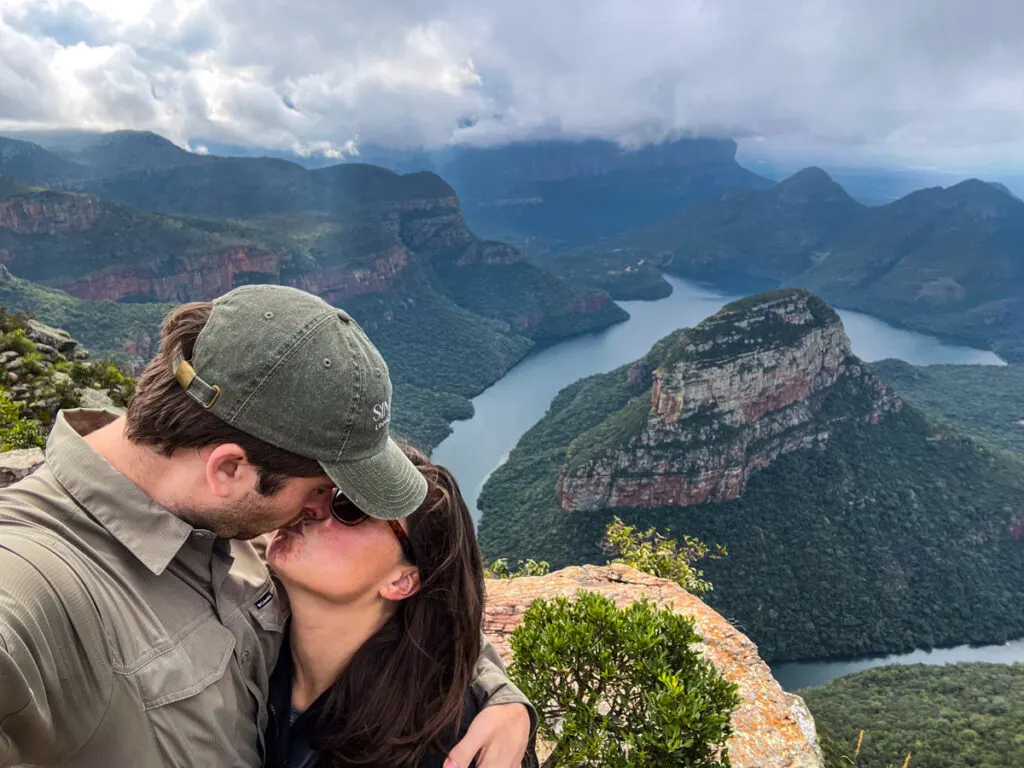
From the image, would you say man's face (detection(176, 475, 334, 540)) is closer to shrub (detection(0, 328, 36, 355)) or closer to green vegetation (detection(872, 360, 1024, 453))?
shrub (detection(0, 328, 36, 355))

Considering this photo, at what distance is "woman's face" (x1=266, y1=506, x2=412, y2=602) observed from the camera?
226 centimetres

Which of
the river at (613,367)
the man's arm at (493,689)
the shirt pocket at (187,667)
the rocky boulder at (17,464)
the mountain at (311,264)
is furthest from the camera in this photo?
the mountain at (311,264)

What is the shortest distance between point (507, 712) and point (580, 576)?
18.8 feet

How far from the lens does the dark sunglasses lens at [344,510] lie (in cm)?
220

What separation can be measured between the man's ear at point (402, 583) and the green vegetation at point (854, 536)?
35.7 m

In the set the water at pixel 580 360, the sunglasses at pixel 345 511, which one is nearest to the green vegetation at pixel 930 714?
the sunglasses at pixel 345 511

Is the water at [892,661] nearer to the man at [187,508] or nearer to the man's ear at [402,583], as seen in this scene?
the man's ear at [402,583]

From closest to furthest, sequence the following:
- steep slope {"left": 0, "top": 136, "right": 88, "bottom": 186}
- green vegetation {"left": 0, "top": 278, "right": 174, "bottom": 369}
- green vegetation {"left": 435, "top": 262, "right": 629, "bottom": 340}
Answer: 1. green vegetation {"left": 0, "top": 278, "right": 174, "bottom": 369}
2. steep slope {"left": 0, "top": 136, "right": 88, "bottom": 186}
3. green vegetation {"left": 435, "top": 262, "right": 629, "bottom": 340}

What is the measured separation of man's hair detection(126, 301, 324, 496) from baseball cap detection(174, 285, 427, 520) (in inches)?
1.5

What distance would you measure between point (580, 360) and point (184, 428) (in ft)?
315

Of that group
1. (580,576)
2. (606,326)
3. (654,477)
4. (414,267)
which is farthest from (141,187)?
(580,576)

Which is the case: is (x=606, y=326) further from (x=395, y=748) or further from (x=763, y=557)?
(x=395, y=748)

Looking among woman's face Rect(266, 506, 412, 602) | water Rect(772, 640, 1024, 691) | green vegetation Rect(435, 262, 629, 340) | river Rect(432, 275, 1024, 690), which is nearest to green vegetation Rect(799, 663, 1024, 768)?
water Rect(772, 640, 1024, 691)

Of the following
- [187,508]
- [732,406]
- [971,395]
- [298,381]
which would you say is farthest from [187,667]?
[971,395]
